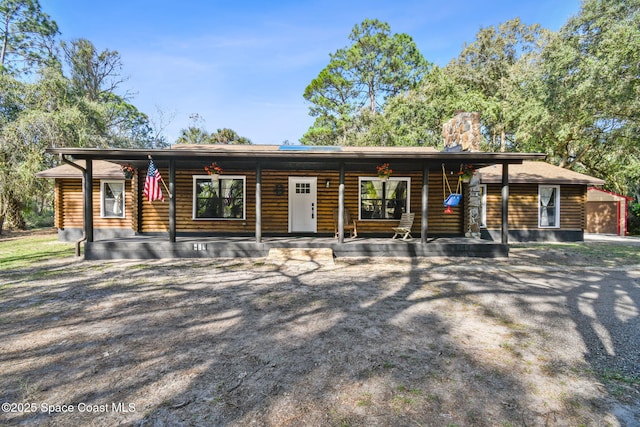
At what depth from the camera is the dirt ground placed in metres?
2.01

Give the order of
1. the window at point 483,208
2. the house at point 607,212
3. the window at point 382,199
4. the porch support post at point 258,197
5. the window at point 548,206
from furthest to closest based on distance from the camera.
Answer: the house at point 607,212
the window at point 548,206
the window at point 483,208
the window at point 382,199
the porch support post at point 258,197

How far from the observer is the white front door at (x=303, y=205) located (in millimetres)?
9852

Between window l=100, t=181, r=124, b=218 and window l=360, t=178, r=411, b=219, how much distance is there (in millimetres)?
8429

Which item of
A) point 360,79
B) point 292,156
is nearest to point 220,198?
point 292,156

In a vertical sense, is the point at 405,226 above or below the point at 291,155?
below

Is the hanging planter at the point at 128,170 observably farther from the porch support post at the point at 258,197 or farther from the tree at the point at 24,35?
the tree at the point at 24,35

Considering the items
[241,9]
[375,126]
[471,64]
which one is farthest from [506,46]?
[241,9]

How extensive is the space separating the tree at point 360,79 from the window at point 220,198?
16.0 m

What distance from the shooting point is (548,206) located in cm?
1166

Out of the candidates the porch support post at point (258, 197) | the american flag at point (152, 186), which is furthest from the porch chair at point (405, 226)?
the american flag at point (152, 186)

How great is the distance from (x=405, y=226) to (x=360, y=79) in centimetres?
2037

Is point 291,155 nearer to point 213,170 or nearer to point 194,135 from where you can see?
point 213,170

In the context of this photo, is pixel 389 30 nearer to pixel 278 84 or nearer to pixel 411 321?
pixel 278 84

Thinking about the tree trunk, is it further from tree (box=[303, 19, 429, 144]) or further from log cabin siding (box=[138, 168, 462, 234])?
tree (box=[303, 19, 429, 144])
